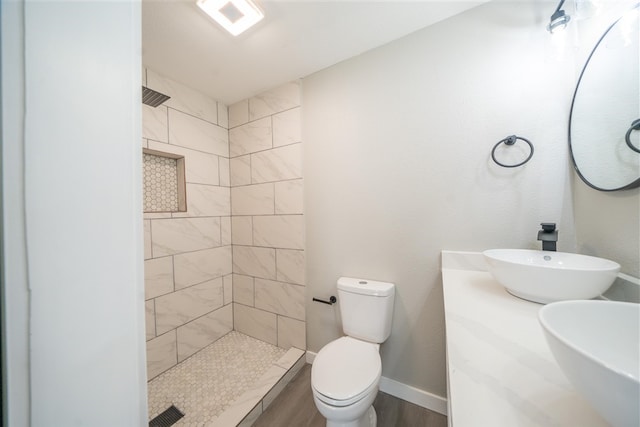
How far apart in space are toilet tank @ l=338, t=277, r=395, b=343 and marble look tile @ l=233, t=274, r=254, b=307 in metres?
1.00

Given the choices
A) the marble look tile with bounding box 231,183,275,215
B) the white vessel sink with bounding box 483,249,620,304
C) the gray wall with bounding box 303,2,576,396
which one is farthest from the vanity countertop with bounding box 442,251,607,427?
the marble look tile with bounding box 231,183,275,215

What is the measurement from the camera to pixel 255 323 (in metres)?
2.03

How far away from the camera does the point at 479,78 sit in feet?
3.94

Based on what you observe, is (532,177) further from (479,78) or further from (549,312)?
(549,312)

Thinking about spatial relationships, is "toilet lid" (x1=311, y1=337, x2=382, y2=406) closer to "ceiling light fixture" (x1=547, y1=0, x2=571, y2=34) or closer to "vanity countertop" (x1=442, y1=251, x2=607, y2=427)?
"vanity countertop" (x1=442, y1=251, x2=607, y2=427)

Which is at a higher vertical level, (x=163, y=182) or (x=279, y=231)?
(x=163, y=182)

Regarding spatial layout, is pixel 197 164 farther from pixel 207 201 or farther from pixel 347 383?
pixel 347 383

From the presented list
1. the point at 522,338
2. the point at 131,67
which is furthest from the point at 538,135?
the point at 131,67

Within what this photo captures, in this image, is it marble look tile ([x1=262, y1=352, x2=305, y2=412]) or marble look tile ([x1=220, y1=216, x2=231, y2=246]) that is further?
marble look tile ([x1=220, y1=216, x2=231, y2=246])

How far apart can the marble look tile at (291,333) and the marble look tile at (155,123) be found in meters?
1.75

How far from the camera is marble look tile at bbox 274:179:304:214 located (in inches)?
69.0

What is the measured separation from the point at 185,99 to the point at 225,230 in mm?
1178


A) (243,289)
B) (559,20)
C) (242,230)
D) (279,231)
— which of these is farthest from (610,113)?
(243,289)

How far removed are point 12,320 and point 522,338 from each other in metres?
1.04
